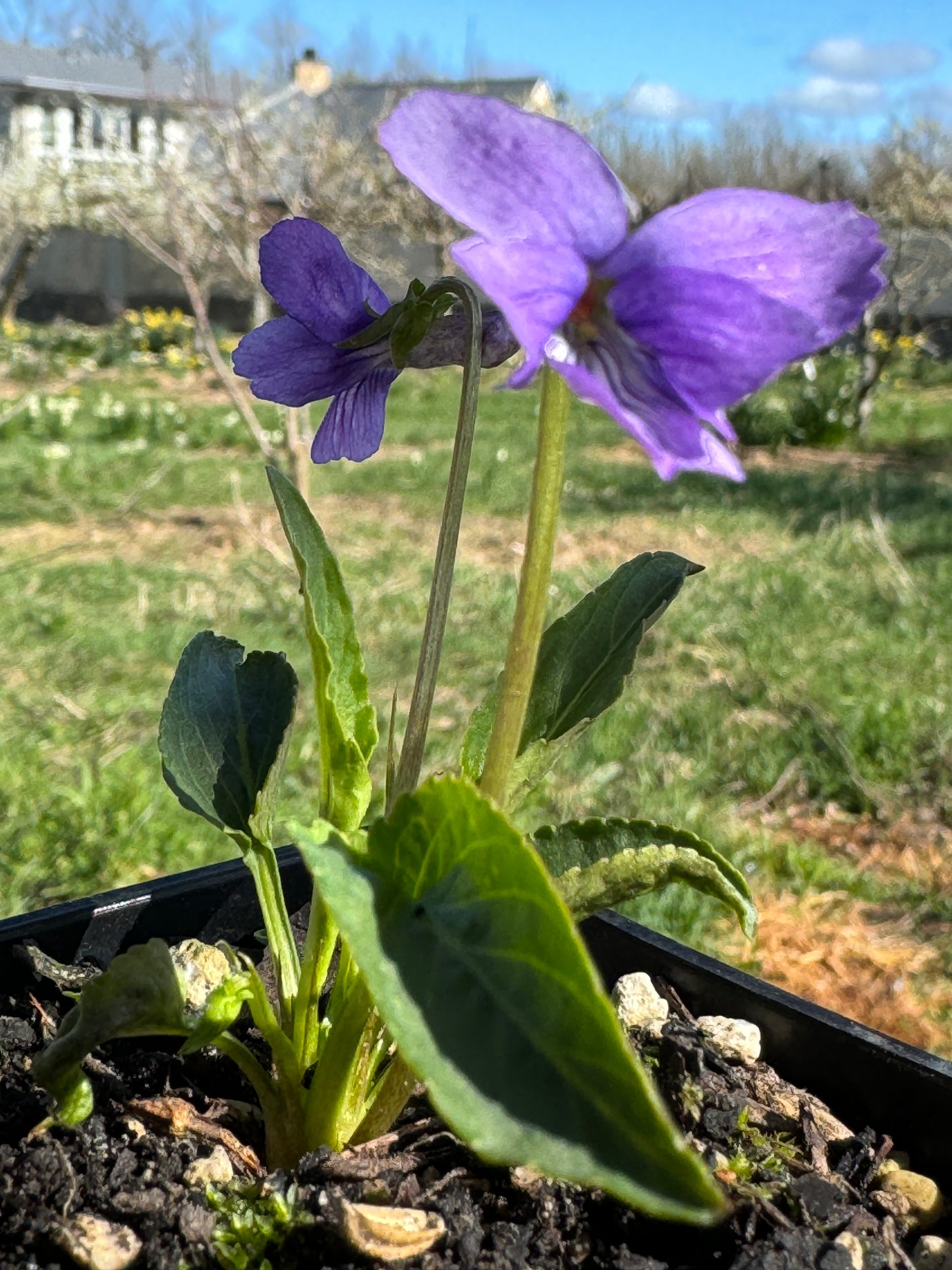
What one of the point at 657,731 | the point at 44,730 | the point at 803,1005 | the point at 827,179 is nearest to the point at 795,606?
the point at 657,731

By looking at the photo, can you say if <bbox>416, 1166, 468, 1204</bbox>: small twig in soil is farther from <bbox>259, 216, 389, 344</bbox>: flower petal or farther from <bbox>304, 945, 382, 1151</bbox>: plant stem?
<bbox>259, 216, 389, 344</bbox>: flower petal

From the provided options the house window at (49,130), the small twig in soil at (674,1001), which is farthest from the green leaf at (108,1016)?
the house window at (49,130)

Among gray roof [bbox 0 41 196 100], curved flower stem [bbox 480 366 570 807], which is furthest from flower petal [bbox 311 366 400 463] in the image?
gray roof [bbox 0 41 196 100]

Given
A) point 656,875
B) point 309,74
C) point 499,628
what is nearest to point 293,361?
point 656,875

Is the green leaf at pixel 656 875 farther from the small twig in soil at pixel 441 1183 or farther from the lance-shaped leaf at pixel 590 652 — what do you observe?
the small twig in soil at pixel 441 1183

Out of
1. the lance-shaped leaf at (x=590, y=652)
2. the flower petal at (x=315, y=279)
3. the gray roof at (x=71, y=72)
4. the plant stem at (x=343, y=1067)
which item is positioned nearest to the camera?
the flower petal at (x=315, y=279)

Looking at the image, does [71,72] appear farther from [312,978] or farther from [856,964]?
[312,978]

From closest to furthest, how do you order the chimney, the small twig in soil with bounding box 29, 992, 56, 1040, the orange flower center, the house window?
the orange flower center
the small twig in soil with bounding box 29, 992, 56, 1040
the chimney
the house window

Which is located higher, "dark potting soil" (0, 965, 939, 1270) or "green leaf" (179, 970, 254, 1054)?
"green leaf" (179, 970, 254, 1054)
